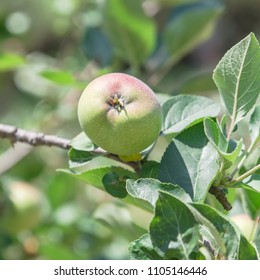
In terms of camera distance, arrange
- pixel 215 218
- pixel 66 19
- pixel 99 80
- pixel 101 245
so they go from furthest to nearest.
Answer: pixel 66 19, pixel 101 245, pixel 99 80, pixel 215 218

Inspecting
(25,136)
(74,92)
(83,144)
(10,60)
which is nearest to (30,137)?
(25,136)

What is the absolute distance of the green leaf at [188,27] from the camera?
1530 millimetres

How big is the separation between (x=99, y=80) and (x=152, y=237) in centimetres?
21

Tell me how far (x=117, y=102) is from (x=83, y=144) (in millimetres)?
103

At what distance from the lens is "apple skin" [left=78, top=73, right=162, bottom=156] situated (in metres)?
0.80

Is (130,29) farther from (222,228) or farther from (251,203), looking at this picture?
(222,228)

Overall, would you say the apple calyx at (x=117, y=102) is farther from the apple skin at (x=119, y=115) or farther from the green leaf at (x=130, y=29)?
the green leaf at (x=130, y=29)

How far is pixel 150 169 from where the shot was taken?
0.88 m

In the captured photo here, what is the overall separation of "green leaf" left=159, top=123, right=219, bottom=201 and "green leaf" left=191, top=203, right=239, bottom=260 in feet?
0.36

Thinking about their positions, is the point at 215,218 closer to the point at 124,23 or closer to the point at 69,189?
the point at 124,23

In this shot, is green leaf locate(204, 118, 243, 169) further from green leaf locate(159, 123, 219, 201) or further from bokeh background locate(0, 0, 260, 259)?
bokeh background locate(0, 0, 260, 259)

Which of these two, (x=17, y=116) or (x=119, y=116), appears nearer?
(x=119, y=116)

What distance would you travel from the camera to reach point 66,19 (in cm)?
205
